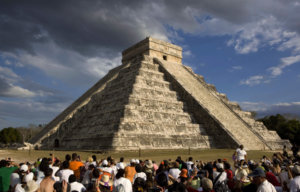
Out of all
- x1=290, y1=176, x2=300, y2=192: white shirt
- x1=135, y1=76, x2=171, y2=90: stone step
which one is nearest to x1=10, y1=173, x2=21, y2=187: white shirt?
x1=290, y1=176, x2=300, y2=192: white shirt

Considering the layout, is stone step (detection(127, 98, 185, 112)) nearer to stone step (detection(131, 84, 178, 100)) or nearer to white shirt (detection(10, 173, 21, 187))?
stone step (detection(131, 84, 178, 100))

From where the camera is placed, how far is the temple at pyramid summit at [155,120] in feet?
68.3

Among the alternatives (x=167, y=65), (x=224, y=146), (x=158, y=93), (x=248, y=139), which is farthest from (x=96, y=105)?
(x=248, y=139)

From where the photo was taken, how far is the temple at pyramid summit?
20828 mm

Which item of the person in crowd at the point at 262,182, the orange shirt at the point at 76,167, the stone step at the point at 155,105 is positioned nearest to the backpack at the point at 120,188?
the orange shirt at the point at 76,167

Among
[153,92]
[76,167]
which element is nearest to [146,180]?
[76,167]

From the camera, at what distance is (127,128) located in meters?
20.3

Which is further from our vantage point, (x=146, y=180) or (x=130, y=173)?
(x=130, y=173)

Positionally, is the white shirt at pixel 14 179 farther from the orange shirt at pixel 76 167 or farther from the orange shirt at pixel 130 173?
the orange shirt at pixel 130 173

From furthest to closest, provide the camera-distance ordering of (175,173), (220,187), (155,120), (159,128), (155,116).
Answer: (155,116) → (155,120) → (159,128) → (175,173) → (220,187)

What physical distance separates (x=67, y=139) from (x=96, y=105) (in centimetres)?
495

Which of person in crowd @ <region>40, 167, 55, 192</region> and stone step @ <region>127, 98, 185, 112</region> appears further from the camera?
stone step @ <region>127, 98, 185, 112</region>

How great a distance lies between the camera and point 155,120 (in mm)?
22828

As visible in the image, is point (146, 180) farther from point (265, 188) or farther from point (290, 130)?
point (290, 130)
